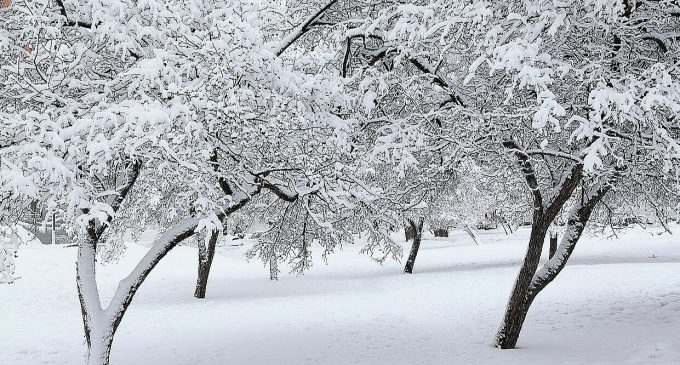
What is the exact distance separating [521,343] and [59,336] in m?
10.6

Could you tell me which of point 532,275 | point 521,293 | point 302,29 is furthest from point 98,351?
point 532,275

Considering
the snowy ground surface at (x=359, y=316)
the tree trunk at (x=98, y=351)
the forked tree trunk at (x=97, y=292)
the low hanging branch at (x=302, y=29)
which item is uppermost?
the low hanging branch at (x=302, y=29)

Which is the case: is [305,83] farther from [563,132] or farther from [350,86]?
[563,132]

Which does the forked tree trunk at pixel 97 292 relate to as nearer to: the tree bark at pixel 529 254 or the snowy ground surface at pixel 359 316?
the snowy ground surface at pixel 359 316

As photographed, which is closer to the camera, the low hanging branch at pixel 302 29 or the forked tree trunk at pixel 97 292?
the low hanging branch at pixel 302 29

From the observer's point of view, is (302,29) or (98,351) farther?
(302,29)

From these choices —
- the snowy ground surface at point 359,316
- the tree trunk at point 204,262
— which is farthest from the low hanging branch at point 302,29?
the tree trunk at point 204,262

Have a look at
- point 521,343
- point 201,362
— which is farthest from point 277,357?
point 521,343

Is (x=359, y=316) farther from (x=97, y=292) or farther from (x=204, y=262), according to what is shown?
(x=97, y=292)

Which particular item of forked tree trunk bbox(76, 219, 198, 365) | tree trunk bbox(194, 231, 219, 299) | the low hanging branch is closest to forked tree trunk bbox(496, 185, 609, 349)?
the low hanging branch

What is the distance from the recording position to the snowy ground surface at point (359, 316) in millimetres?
12339

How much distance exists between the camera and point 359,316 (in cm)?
1734

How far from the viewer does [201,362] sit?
12.3 m

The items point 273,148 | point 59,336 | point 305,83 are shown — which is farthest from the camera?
point 59,336
